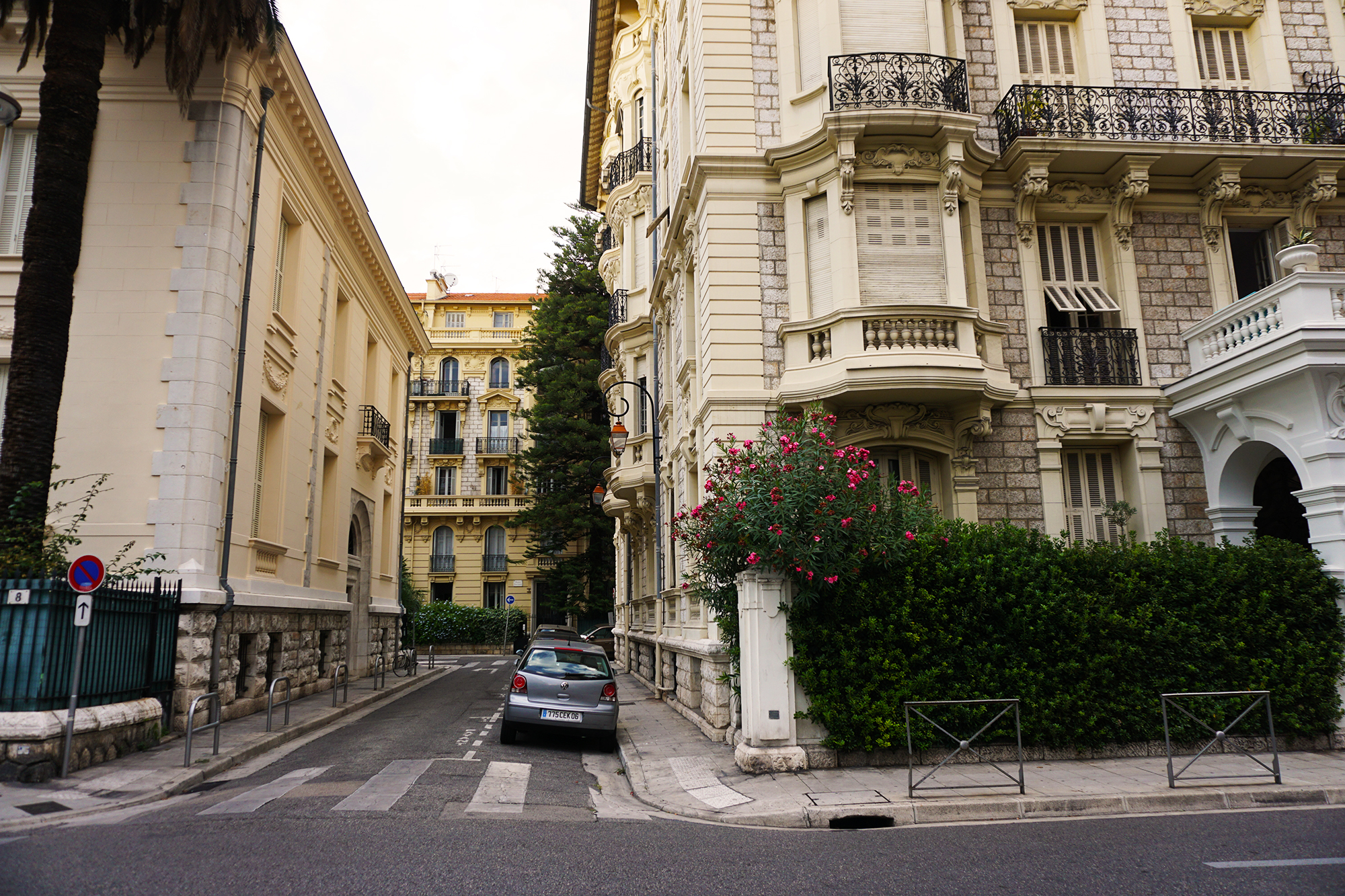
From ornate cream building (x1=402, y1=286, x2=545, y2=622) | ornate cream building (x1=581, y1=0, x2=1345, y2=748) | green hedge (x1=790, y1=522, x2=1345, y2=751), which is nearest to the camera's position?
Result: green hedge (x1=790, y1=522, x2=1345, y2=751)

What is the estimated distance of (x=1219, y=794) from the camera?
891cm

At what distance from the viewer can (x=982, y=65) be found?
15.6 m

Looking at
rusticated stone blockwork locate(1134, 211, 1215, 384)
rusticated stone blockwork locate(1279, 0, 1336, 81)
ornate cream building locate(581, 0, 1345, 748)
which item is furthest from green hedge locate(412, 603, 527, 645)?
rusticated stone blockwork locate(1279, 0, 1336, 81)

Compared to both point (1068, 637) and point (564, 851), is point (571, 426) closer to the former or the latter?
point (1068, 637)

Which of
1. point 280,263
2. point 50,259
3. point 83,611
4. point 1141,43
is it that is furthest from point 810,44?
point 83,611

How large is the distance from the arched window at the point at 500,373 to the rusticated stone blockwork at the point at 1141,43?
41.0m

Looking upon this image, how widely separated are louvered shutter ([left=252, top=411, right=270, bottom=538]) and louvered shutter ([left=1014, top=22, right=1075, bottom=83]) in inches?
614

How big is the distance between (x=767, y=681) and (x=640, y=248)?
57.7 feet

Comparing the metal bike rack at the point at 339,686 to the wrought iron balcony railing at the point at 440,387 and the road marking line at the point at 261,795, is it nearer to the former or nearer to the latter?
the road marking line at the point at 261,795

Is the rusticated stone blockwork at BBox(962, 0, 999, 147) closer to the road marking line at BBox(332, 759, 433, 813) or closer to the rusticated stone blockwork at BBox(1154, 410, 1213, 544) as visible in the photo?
the rusticated stone blockwork at BBox(1154, 410, 1213, 544)

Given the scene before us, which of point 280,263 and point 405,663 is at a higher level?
point 280,263

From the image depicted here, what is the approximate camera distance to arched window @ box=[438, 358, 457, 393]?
52.0 metres

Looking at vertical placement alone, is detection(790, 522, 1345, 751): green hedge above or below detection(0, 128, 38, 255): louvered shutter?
below

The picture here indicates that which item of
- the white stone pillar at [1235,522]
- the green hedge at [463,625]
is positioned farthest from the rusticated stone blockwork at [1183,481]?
the green hedge at [463,625]
